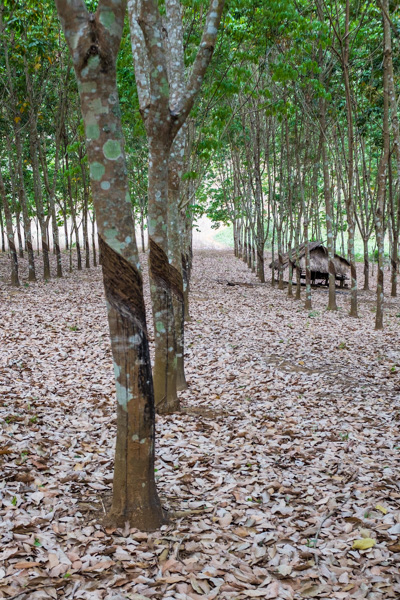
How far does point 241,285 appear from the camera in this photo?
22344 mm

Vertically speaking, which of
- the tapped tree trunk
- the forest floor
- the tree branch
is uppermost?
the tree branch

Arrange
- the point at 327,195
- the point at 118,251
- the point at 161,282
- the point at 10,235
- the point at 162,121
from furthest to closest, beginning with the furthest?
the point at 10,235 < the point at 327,195 < the point at 161,282 < the point at 162,121 < the point at 118,251

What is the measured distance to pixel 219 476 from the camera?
5.01 m

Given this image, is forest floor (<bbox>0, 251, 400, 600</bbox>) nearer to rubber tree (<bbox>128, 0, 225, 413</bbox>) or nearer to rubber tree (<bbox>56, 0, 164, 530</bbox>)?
rubber tree (<bbox>56, 0, 164, 530</bbox>)

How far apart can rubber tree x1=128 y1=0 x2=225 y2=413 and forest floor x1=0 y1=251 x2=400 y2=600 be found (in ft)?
3.32

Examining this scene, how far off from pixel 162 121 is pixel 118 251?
267 centimetres

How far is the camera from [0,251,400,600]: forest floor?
3361mm

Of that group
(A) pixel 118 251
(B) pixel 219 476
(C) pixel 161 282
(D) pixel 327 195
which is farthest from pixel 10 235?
(A) pixel 118 251

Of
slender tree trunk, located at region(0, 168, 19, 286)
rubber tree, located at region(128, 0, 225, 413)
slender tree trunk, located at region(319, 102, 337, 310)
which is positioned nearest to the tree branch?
rubber tree, located at region(128, 0, 225, 413)

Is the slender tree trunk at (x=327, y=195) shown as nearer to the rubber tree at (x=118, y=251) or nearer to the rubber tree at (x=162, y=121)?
the rubber tree at (x=162, y=121)

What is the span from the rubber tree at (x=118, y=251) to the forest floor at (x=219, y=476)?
0.42m

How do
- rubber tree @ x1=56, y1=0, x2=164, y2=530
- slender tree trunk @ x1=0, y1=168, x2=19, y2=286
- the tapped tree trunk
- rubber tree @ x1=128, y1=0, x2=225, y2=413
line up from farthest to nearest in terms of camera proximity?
slender tree trunk @ x1=0, y1=168, x2=19, y2=286 → the tapped tree trunk → rubber tree @ x1=128, y1=0, x2=225, y2=413 → rubber tree @ x1=56, y1=0, x2=164, y2=530

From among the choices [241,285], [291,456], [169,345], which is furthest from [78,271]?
[291,456]

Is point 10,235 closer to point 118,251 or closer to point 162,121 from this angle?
point 162,121
